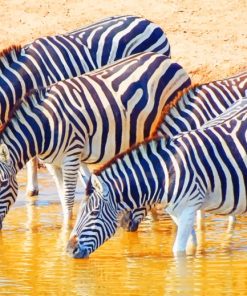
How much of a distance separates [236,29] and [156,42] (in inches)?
212

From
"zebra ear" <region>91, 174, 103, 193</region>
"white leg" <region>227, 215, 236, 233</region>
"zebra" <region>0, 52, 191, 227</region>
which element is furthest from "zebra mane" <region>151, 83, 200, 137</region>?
"zebra ear" <region>91, 174, 103, 193</region>

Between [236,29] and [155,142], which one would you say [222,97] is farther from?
[236,29]

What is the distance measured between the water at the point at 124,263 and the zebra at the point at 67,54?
164 cm

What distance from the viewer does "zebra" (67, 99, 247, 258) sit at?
41.6 feet

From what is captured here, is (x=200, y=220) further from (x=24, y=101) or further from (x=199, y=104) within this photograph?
(x=24, y=101)

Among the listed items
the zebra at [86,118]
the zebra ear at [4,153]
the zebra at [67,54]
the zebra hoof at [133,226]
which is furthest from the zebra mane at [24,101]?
the zebra hoof at [133,226]

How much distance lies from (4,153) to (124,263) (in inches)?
81.5

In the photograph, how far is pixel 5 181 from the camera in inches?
557

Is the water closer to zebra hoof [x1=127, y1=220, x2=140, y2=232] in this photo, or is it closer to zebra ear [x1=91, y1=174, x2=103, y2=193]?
zebra hoof [x1=127, y1=220, x2=140, y2=232]

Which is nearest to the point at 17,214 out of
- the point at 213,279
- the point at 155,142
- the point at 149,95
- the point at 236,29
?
the point at 149,95

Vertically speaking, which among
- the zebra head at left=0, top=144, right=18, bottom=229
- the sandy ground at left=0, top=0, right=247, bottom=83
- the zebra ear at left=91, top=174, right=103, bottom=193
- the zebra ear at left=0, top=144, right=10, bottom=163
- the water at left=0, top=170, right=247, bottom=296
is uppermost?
the sandy ground at left=0, top=0, right=247, bottom=83

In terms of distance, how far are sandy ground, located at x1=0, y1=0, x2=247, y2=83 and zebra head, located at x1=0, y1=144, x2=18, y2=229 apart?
7.53 m

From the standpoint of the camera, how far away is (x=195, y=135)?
1302cm

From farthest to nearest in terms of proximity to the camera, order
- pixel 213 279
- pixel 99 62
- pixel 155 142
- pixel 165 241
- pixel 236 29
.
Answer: pixel 236 29, pixel 99 62, pixel 165 241, pixel 155 142, pixel 213 279
